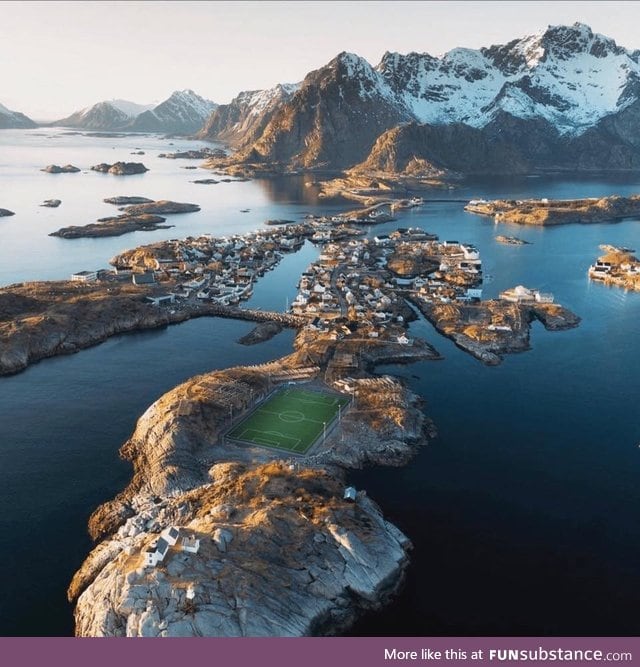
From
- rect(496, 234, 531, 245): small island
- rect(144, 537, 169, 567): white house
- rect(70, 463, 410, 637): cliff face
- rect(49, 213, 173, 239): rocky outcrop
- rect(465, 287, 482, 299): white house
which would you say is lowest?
rect(49, 213, 173, 239): rocky outcrop

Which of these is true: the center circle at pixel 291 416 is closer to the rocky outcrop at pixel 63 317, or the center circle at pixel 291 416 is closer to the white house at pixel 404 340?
the white house at pixel 404 340

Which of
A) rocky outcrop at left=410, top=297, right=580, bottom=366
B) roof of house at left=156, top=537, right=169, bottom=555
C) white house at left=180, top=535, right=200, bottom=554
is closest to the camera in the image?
roof of house at left=156, top=537, right=169, bottom=555

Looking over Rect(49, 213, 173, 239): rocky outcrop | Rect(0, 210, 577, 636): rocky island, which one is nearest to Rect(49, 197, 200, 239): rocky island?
Rect(49, 213, 173, 239): rocky outcrop

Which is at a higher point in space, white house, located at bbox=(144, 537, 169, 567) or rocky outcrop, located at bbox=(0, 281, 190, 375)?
white house, located at bbox=(144, 537, 169, 567)

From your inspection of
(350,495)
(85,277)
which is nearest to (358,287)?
(85,277)

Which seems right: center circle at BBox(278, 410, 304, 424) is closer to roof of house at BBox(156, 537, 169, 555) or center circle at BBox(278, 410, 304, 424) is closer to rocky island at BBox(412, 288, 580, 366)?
roof of house at BBox(156, 537, 169, 555)

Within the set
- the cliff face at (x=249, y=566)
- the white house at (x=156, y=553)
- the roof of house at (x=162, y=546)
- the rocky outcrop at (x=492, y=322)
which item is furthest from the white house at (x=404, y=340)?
the white house at (x=156, y=553)

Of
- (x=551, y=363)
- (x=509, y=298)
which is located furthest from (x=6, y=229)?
(x=551, y=363)
